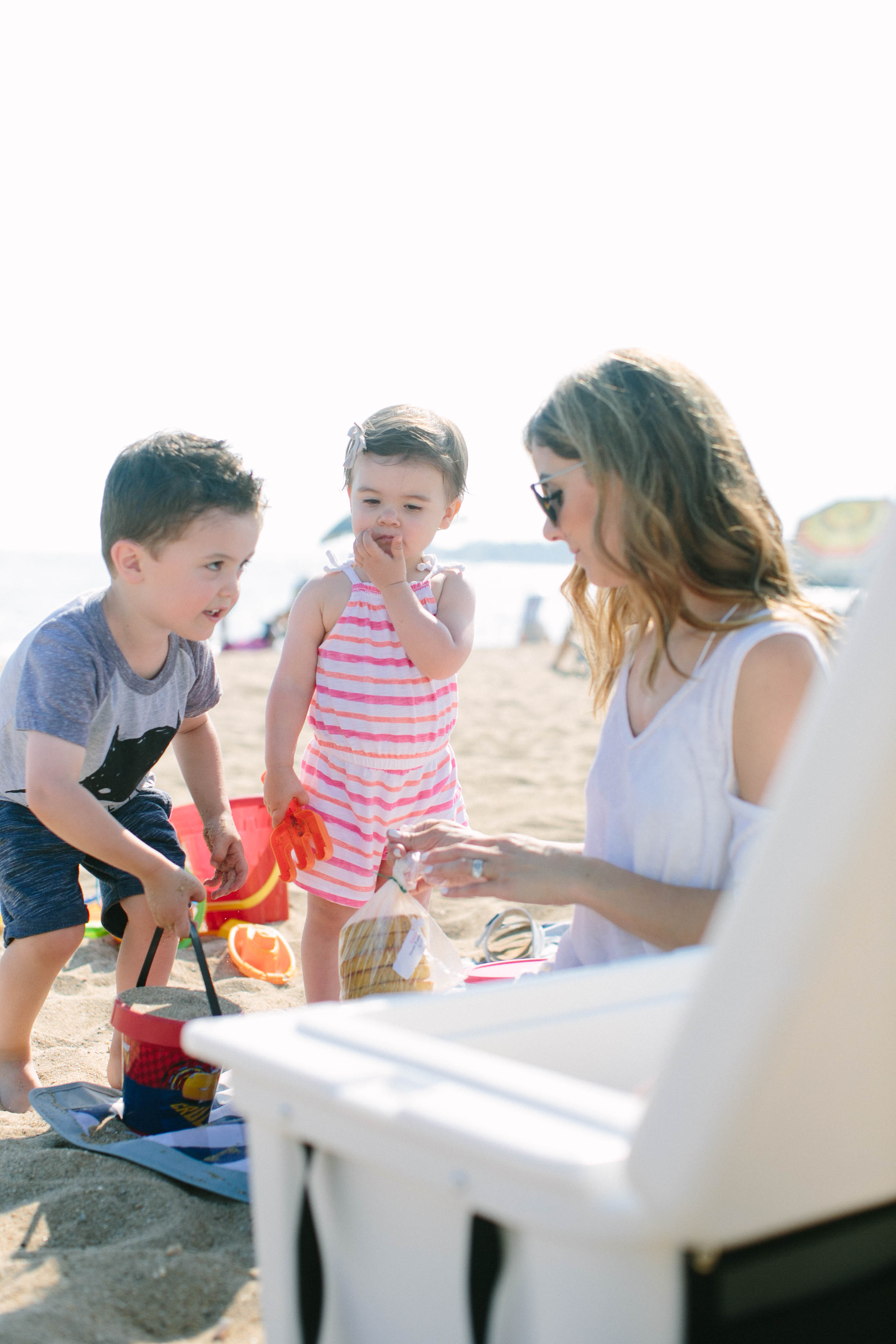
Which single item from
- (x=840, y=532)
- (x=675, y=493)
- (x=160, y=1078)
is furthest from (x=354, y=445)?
(x=840, y=532)

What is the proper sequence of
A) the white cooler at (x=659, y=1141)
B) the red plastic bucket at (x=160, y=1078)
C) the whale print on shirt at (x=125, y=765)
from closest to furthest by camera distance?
1. the white cooler at (x=659, y=1141)
2. the red plastic bucket at (x=160, y=1078)
3. the whale print on shirt at (x=125, y=765)

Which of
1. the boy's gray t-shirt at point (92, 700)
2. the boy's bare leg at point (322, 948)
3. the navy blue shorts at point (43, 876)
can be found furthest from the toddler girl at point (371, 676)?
the navy blue shorts at point (43, 876)

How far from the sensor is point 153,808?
2883 mm

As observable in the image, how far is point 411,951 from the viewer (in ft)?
7.98

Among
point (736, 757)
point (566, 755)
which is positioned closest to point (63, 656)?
point (736, 757)

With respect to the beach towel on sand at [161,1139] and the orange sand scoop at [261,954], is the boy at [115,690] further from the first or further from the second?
the orange sand scoop at [261,954]

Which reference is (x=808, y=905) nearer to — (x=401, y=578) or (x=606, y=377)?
(x=606, y=377)

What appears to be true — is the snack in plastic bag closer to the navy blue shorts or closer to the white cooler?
the navy blue shorts

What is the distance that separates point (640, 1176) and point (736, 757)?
1070mm

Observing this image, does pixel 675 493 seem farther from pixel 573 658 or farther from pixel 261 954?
pixel 573 658

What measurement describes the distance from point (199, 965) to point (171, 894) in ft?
0.54

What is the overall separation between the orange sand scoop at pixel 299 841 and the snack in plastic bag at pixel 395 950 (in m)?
0.27

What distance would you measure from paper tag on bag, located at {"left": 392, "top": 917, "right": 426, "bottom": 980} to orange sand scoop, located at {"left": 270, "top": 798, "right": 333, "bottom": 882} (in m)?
0.40

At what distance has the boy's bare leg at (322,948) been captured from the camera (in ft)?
9.25
